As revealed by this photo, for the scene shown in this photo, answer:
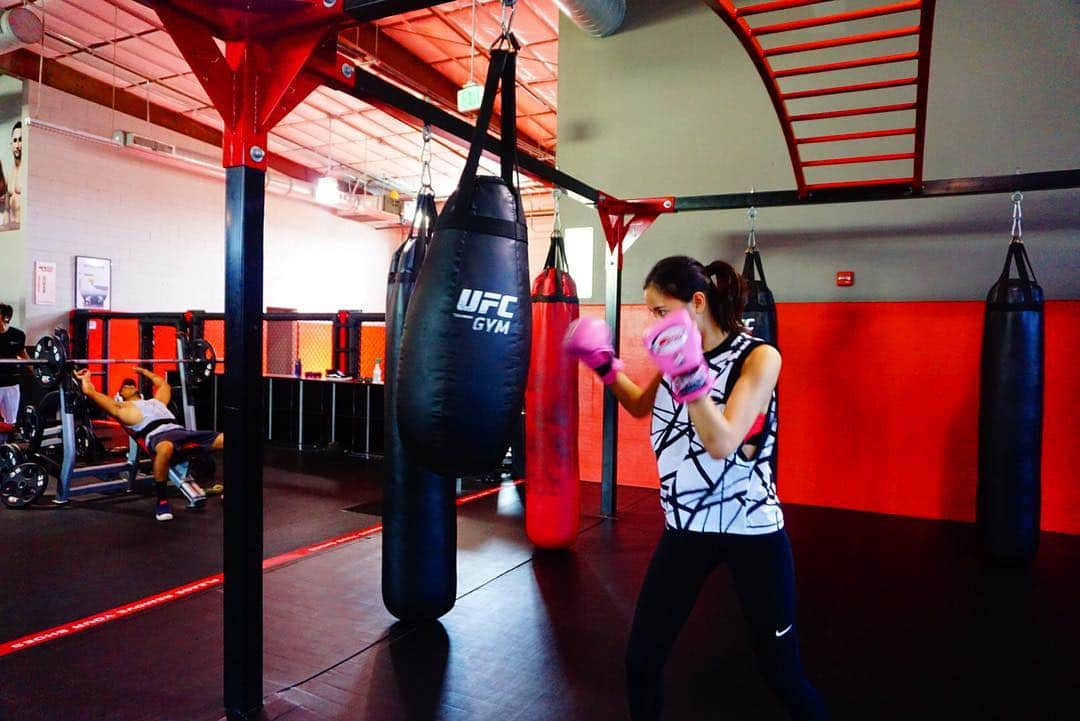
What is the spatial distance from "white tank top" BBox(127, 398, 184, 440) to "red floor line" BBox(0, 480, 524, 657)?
1.75 meters

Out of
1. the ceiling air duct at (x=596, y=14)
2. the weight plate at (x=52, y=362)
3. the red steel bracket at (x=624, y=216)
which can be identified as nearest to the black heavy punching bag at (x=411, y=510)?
the red steel bracket at (x=624, y=216)

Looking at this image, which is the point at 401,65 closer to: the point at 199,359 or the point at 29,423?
the point at 199,359

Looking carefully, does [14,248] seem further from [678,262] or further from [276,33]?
[678,262]

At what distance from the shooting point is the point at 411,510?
254cm

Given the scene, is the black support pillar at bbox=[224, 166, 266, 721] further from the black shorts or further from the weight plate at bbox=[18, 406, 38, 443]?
the weight plate at bbox=[18, 406, 38, 443]

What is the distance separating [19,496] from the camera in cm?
459

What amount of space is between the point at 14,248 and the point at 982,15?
10093mm

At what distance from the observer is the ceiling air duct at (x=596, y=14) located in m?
5.24

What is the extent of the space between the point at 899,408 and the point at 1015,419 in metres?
1.20

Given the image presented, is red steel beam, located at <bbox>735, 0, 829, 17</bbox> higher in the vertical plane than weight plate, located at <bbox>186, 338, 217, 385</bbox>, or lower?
higher

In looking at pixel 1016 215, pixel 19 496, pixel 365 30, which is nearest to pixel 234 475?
pixel 19 496

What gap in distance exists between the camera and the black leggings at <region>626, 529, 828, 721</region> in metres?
1.46

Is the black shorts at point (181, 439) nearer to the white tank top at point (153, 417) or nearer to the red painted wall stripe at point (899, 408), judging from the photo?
the white tank top at point (153, 417)

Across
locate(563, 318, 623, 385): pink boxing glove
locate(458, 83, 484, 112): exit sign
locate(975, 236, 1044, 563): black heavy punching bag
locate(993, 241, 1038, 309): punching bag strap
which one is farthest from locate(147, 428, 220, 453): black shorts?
locate(993, 241, 1038, 309): punching bag strap
